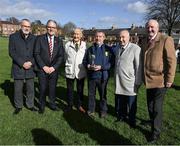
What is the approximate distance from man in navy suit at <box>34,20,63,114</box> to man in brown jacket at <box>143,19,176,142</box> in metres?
2.63

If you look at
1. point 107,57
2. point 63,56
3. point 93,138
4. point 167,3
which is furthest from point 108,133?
point 167,3

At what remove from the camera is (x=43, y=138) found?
6516mm

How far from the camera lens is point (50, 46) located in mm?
8320

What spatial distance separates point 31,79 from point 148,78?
3433 mm

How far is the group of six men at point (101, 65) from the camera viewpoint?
21.1 feet

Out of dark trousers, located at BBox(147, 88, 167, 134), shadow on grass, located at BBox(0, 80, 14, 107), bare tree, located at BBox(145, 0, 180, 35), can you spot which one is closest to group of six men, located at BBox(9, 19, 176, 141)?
dark trousers, located at BBox(147, 88, 167, 134)

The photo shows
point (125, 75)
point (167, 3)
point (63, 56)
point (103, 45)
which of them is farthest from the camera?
point (167, 3)

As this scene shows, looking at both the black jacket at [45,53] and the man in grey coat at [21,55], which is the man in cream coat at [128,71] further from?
the man in grey coat at [21,55]

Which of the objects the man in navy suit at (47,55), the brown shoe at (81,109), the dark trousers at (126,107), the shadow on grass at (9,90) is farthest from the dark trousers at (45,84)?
the dark trousers at (126,107)

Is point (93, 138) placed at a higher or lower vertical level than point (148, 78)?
lower

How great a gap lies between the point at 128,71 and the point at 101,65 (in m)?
A: 0.88

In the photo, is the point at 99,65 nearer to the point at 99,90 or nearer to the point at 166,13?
the point at 99,90

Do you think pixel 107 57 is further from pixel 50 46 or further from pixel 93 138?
pixel 93 138

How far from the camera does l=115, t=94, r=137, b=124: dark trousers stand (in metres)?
7.38
